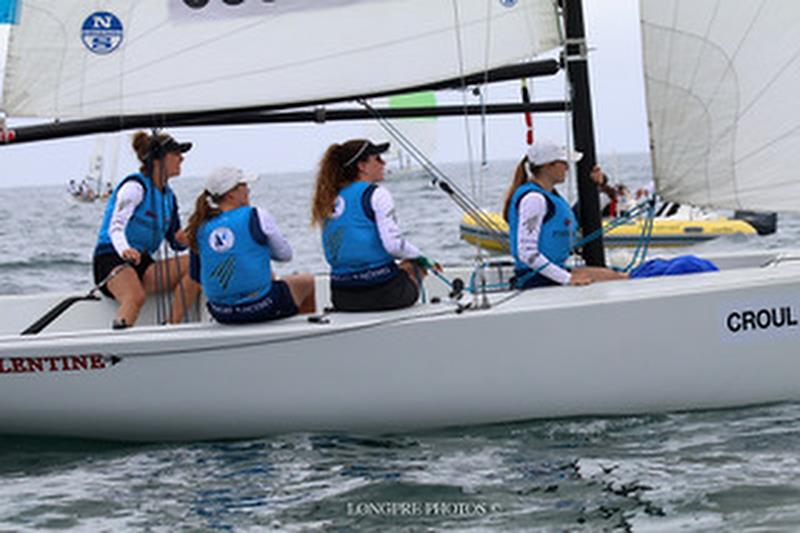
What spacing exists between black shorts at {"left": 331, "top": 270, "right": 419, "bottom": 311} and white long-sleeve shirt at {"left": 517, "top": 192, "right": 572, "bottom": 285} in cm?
52

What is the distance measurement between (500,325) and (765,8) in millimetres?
1751

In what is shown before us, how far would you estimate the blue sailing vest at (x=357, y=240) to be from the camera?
560 cm

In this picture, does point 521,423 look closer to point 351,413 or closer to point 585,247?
point 351,413

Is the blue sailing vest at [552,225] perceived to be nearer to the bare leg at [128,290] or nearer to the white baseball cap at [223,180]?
the white baseball cap at [223,180]

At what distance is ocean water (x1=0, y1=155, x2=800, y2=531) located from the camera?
4375 mm

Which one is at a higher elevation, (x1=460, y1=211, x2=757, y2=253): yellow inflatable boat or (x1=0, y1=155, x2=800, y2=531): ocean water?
(x1=460, y1=211, x2=757, y2=253): yellow inflatable boat

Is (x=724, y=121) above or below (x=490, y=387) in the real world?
above

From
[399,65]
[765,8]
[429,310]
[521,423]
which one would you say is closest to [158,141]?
[399,65]

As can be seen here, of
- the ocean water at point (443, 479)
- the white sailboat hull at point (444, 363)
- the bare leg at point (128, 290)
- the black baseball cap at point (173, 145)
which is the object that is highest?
the black baseball cap at point (173, 145)

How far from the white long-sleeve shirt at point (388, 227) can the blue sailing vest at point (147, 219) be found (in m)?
1.26

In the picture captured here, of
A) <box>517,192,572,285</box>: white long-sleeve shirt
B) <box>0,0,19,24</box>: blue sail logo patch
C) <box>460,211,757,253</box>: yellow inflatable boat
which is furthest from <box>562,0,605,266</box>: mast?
<box>460,211,757,253</box>: yellow inflatable boat

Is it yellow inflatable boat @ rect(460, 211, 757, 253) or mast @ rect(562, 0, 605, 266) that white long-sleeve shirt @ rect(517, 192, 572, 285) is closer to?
mast @ rect(562, 0, 605, 266)

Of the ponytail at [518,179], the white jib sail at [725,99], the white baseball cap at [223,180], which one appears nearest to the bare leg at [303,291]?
the white baseball cap at [223,180]

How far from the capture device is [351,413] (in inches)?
218
